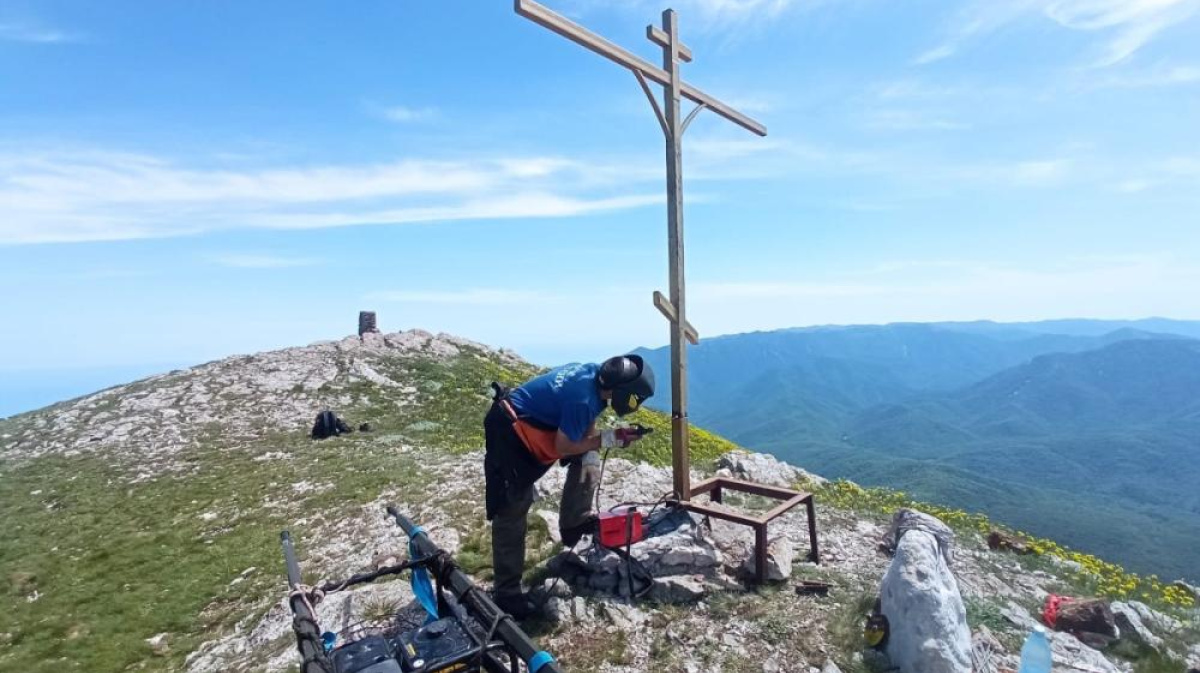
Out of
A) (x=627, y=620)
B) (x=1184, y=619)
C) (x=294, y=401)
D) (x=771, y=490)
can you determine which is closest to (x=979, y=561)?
(x=1184, y=619)

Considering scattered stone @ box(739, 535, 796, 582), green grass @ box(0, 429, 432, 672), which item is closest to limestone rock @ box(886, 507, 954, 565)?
scattered stone @ box(739, 535, 796, 582)

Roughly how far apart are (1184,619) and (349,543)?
13.2 m

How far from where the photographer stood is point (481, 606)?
14.2 ft

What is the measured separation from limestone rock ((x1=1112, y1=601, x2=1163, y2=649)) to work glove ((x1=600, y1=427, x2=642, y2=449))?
682 centimetres

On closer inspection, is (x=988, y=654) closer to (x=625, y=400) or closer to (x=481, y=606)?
(x=625, y=400)

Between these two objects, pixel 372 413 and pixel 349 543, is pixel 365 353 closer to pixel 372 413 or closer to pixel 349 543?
pixel 372 413

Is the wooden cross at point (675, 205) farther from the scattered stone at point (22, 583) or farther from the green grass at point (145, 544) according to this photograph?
the scattered stone at point (22, 583)

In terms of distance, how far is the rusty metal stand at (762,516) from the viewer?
26.7 ft

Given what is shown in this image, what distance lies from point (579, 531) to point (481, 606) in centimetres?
399

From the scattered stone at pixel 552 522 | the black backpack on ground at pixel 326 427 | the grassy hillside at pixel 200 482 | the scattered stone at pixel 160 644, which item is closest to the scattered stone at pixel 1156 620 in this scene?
the grassy hillside at pixel 200 482

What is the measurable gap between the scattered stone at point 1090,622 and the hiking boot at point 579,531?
615cm

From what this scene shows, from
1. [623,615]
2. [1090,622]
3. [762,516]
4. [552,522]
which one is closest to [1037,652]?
[1090,622]

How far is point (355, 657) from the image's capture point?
3.93 meters

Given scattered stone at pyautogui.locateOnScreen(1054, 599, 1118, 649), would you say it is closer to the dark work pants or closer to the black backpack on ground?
the dark work pants
